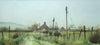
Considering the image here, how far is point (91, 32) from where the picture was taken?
11180mm

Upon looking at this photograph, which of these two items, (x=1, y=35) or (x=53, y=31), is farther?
(x=53, y=31)

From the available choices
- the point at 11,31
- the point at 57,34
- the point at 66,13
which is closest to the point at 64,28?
the point at 66,13

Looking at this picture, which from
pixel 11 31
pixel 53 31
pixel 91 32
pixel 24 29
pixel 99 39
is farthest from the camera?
pixel 53 31

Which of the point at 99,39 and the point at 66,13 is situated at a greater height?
the point at 66,13

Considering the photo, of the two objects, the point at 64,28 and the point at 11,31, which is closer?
the point at 64,28

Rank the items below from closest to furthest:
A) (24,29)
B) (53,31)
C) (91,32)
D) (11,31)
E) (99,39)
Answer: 1. (99,39)
2. (91,32)
3. (24,29)
4. (11,31)
5. (53,31)

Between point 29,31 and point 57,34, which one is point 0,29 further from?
point 57,34

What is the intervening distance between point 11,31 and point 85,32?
4976mm

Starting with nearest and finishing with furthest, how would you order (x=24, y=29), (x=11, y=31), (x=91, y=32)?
(x=91, y=32) → (x=24, y=29) → (x=11, y=31)

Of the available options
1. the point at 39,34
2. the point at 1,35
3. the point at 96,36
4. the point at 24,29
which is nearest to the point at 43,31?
the point at 39,34

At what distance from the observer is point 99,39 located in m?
10.2

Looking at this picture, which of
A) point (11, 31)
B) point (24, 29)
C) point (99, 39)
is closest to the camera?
point (99, 39)

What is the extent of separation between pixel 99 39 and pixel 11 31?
5.94 m

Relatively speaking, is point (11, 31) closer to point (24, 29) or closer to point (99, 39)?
point (24, 29)
